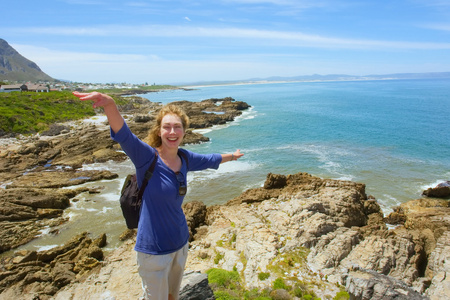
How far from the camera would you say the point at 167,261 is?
333cm

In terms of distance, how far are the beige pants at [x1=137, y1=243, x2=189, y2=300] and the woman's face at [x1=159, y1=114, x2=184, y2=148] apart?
4.24 ft

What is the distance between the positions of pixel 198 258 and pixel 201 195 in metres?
9.08

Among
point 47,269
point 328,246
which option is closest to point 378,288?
point 328,246

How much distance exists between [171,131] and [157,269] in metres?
1.60

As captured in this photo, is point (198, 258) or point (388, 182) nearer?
point (198, 258)

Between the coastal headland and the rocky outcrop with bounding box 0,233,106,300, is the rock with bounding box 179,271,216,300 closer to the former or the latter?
the coastal headland

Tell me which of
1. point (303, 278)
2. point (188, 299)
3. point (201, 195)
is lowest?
point (201, 195)

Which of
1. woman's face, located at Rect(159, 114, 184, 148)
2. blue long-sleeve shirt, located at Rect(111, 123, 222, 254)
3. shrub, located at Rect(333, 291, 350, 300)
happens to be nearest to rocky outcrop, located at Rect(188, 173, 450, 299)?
shrub, located at Rect(333, 291, 350, 300)

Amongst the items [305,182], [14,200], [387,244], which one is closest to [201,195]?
[305,182]

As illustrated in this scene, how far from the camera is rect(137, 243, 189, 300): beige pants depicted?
3.28 m

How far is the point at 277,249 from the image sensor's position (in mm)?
10492

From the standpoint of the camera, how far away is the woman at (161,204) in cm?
313

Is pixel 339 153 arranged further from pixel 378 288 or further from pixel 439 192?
pixel 378 288

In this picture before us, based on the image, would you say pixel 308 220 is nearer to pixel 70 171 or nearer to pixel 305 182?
pixel 305 182
